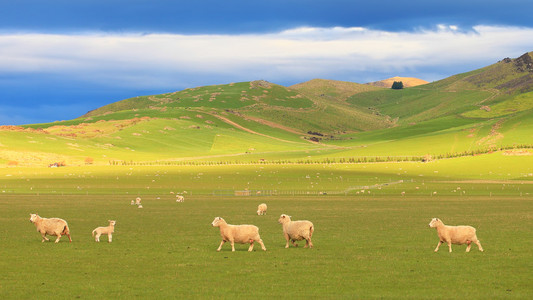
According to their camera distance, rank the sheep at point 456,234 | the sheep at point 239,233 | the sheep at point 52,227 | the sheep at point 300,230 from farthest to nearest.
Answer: the sheep at point 52,227
the sheep at point 300,230
the sheep at point 239,233
the sheep at point 456,234

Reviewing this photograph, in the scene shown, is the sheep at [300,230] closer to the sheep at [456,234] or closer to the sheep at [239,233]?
the sheep at [239,233]

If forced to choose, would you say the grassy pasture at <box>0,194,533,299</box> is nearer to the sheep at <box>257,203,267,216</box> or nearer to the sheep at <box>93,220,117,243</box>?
the sheep at <box>93,220,117,243</box>

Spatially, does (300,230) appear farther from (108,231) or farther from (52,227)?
(52,227)

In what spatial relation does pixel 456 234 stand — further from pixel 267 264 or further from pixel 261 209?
pixel 261 209

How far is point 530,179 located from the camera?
105 metres

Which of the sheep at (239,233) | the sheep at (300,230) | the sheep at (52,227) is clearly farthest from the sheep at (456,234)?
the sheep at (52,227)

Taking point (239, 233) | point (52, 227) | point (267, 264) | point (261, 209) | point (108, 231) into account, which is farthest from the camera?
point (261, 209)

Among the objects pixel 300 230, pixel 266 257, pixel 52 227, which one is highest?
pixel 52 227

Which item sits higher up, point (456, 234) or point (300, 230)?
point (300, 230)

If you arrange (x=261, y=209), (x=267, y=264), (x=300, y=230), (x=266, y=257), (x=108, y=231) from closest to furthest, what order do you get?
(x=267, y=264) < (x=266, y=257) < (x=300, y=230) < (x=108, y=231) < (x=261, y=209)

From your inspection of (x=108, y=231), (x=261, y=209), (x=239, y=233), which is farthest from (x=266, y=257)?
(x=261, y=209)

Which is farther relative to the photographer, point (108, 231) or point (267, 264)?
point (108, 231)

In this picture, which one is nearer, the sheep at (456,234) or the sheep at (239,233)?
the sheep at (456,234)

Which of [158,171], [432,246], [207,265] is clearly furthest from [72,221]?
[158,171]
